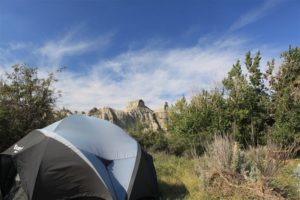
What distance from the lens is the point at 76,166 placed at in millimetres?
6469

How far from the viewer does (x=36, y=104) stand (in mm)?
15258

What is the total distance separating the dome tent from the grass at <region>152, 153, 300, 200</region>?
93 centimetres

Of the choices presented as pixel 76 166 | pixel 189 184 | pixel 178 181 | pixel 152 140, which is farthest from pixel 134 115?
pixel 76 166

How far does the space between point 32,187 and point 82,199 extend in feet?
3.36

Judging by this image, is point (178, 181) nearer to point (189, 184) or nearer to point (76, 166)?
point (189, 184)

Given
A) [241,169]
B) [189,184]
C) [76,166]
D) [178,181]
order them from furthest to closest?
[178,181] → [189,184] → [241,169] → [76,166]

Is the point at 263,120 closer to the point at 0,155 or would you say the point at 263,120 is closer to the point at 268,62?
the point at 268,62

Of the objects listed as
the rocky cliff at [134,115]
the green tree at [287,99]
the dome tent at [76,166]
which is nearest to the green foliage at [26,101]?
the dome tent at [76,166]

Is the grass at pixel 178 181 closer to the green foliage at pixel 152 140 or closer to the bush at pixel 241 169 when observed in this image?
the bush at pixel 241 169

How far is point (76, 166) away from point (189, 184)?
11.2 feet

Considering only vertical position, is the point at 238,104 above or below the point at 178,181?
above

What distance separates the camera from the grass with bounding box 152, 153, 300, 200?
23.1ft

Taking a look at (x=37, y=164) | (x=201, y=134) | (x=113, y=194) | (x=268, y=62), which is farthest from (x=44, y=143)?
(x=268, y=62)

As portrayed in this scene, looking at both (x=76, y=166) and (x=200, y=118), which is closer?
(x=76, y=166)
